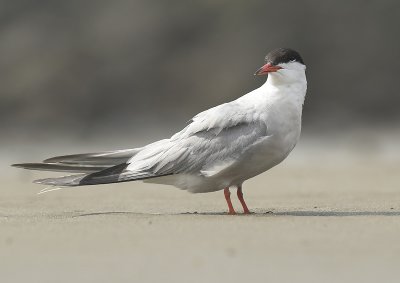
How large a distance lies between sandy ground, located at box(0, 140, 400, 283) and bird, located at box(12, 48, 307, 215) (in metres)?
0.27

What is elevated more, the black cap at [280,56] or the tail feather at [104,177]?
the black cap at [280,56]

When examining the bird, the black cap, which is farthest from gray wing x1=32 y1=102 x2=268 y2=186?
the black cap

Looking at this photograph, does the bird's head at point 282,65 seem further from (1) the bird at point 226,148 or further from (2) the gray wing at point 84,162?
(2) the gray wing at point 84,162

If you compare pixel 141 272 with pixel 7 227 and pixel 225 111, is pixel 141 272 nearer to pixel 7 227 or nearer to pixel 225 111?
pixel 7 227

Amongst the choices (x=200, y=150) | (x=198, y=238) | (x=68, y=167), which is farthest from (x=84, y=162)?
(x=198, y=238)

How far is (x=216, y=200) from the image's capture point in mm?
8891

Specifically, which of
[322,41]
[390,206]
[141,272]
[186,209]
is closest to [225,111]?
[186,209]

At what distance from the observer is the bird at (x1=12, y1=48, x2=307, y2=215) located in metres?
7.05

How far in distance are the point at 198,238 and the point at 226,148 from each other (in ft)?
4.79

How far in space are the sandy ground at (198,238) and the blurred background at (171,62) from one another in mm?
14387

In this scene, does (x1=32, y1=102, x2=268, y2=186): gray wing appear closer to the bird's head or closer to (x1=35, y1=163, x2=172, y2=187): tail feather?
(x1=35, y1=163, x2=172, y2=187): tail feather

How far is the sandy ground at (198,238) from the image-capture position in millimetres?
4802

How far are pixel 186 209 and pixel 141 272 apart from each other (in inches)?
119

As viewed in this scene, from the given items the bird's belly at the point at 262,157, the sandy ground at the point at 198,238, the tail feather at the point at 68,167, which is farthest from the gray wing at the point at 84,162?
the bird's belly at the point at 262,157
